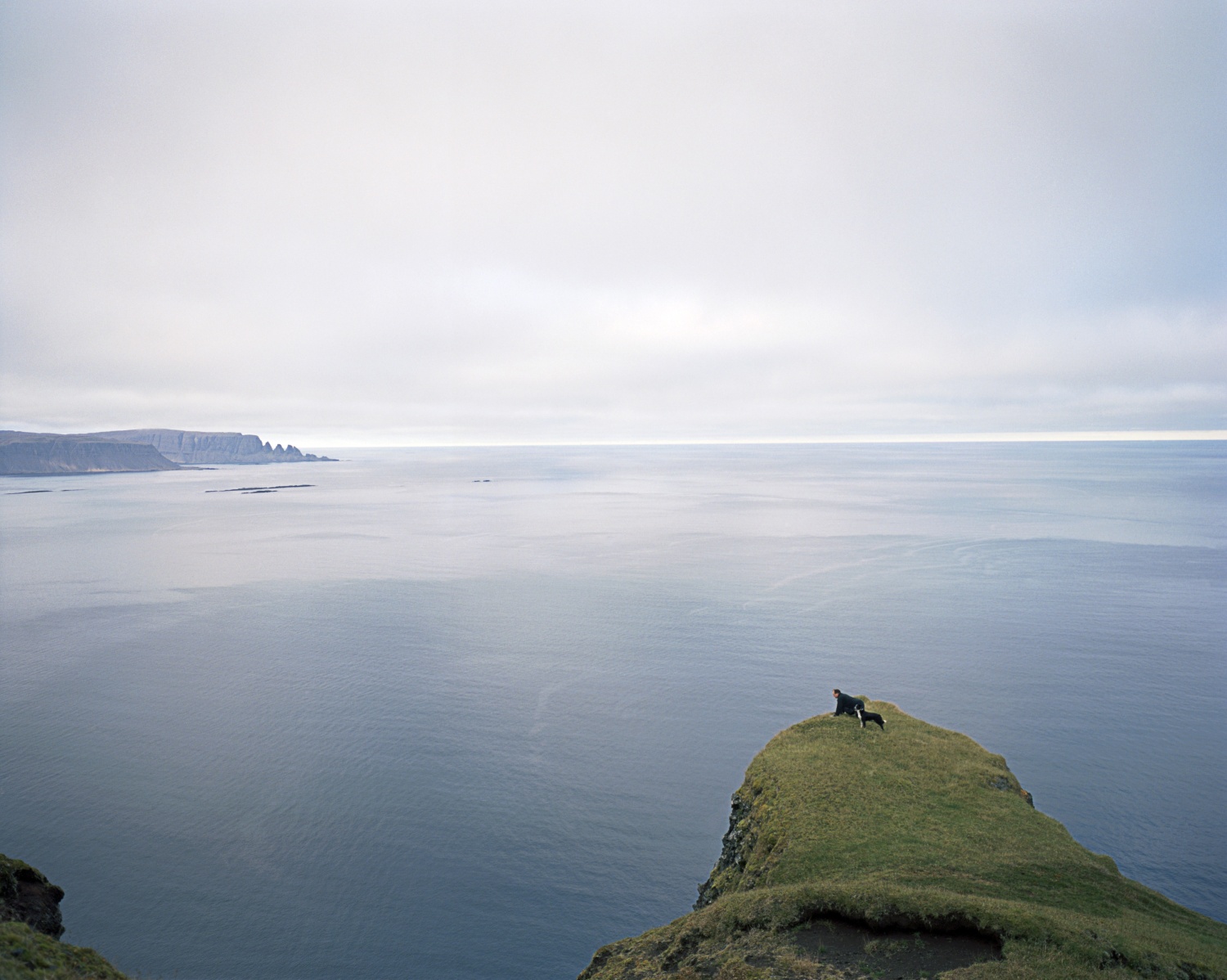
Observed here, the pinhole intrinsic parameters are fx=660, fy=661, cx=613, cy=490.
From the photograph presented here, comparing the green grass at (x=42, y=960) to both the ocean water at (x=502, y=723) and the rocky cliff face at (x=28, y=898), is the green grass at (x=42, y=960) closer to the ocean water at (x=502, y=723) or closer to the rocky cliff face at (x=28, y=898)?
the rocky cliff face at (x=28, y=898)

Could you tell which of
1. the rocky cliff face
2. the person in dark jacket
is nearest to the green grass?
the rocky cliff face

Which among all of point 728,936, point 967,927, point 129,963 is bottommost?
point 129,963

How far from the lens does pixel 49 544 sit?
143 m

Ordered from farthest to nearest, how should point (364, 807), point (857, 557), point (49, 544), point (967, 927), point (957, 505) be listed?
point (957, 505)
point (49, 544)
point (857, 557)
point (364, 807)
point (967, 927)

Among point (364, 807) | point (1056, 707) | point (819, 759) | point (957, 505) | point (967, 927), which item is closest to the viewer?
point (967, 927)

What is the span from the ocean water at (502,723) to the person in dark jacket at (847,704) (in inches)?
461

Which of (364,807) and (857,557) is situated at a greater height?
(857,557)

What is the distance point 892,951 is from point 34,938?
21.9 m

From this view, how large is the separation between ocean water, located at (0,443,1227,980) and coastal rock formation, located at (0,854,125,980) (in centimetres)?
898

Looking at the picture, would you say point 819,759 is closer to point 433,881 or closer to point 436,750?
point 433,881

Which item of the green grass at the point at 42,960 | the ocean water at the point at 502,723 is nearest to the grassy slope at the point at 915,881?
the ocean water at the point at 502,723

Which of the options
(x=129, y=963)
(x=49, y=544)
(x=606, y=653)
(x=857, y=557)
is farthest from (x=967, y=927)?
(x=49, y=544)

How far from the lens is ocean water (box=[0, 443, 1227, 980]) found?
33.3 m

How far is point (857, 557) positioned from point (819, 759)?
3865 inches
